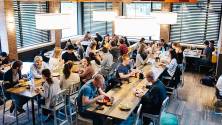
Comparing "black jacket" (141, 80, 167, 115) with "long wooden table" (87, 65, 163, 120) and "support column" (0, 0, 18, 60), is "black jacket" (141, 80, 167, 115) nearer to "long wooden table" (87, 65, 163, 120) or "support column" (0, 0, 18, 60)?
"long wooden table" (87, 65, 163, 120)

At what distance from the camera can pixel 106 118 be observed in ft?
13.8

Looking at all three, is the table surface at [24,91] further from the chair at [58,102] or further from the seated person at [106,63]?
the seated person at [106,63]

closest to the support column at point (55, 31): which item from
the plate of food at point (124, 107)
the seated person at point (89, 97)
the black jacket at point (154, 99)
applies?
the seated person at point (89, 97)

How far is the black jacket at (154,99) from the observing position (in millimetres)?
4824

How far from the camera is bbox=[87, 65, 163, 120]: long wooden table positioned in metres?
4.23

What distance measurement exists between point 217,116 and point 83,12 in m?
8.96

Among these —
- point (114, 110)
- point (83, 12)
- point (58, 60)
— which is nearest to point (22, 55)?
point (58, 60)

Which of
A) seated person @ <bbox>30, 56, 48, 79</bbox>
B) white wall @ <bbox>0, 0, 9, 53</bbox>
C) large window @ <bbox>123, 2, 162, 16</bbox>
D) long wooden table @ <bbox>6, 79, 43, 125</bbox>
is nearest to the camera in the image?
long wooden table @ <bbox>6, 79, 43, 125</bbox>

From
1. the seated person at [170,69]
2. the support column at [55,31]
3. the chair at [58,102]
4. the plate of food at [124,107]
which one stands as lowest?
the chair at [58,102]

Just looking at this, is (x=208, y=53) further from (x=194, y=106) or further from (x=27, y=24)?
(x=27, y=24)

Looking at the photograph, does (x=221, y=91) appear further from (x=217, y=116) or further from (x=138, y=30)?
(x=138, y=30)

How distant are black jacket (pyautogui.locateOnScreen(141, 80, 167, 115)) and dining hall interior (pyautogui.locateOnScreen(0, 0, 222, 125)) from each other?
0.7 inches

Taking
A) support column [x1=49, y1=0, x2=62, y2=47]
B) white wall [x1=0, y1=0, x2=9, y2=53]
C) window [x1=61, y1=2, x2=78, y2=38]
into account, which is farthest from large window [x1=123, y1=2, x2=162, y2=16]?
white wall [x1=0, y1=0, x2=9, y2=53]

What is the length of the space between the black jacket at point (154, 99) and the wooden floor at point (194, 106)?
0.46m
